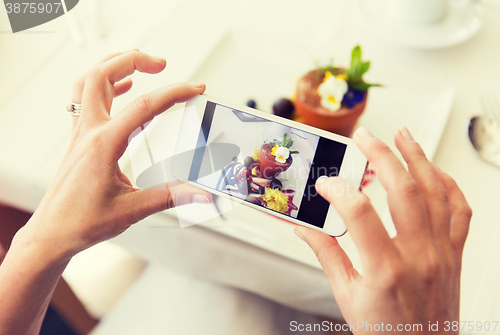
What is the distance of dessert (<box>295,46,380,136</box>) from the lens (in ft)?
1.94

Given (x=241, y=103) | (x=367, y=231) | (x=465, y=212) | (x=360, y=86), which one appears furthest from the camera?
(x=241, y=103)

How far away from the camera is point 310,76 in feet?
2.06

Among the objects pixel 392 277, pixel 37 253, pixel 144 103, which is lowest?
pixel 37 253

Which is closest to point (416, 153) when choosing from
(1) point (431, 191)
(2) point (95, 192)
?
(1) point (431, 191)

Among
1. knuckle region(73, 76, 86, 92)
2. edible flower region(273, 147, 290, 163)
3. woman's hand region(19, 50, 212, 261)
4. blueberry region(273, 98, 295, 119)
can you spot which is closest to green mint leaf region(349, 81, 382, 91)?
blueberry region(273, 98, 295, 119)

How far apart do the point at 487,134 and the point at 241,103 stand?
18.3 inches

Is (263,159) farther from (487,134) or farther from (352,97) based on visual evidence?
(487,134)

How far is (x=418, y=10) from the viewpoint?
694 mm

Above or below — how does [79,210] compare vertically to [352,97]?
below

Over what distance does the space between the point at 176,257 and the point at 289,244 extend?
0.21 meters

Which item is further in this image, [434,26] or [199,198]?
[434,26]

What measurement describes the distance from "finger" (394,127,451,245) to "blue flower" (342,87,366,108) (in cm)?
18

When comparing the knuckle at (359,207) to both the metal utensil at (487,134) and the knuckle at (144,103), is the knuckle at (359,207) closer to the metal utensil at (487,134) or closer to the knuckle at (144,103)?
the knuckle at (144,103)

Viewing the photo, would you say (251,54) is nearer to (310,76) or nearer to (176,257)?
(310,76)
